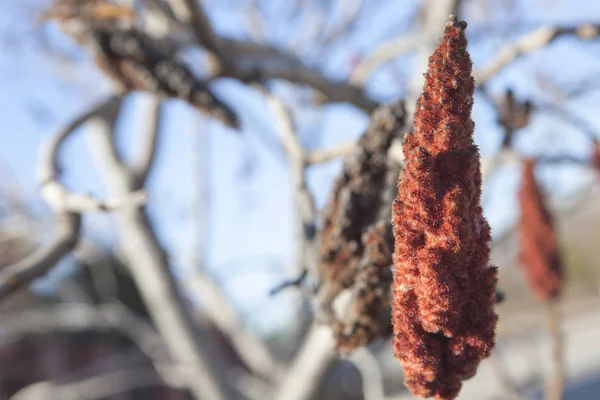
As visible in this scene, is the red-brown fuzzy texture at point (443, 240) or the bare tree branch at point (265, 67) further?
the bare tree branch at point (265, 67)

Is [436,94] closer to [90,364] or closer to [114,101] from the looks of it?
[114,101]

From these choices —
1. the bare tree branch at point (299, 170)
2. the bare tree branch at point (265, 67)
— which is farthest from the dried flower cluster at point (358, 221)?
the bare tree branch at point (265, 67)

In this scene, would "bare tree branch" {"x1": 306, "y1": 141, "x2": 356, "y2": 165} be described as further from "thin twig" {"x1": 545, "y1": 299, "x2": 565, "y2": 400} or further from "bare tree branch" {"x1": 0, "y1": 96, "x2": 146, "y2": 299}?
"thin twig" {"x1": 545, "y1": 299, "x2": 565, "y2": 400}

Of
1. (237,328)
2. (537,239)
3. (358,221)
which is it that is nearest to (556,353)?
(537,239)

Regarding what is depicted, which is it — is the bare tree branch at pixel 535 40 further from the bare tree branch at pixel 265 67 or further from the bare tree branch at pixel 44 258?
the bare tree branch at pixel 44 258

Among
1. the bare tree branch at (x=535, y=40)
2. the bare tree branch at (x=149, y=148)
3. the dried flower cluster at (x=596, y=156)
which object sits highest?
the bare tree branch at (x=149, y=148)

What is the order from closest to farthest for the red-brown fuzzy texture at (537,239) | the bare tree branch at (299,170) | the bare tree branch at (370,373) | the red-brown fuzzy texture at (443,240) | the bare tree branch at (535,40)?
the red-brown fuzzy texture at (443,240) < the bare tree branch at (299,170) < the bare tree branch at (535,40) < the red-brown fuzzy texture at (537,239) < the bare tree branch at (370,373)
